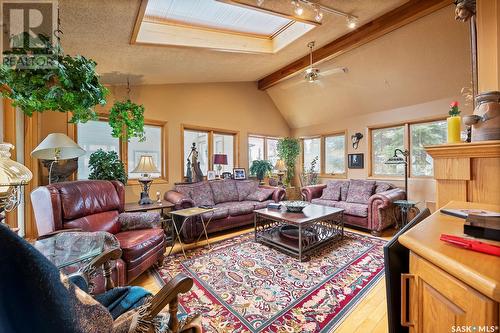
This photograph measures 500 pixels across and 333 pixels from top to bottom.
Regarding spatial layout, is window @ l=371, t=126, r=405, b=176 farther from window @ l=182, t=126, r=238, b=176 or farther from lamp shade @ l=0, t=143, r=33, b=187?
lamp shade @ l=0, t=143, r=33, b=187

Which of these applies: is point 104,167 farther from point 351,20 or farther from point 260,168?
point 351,20

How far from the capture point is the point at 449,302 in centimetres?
59

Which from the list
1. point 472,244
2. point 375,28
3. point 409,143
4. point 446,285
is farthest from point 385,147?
point 446,285

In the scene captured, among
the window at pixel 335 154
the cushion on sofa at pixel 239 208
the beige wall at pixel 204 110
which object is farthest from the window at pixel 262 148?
the cushion on sofa at pixel 239 208

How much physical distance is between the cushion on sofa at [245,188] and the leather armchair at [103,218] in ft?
7.46

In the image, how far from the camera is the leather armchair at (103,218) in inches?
81.0

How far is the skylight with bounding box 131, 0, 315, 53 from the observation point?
2.39 meters

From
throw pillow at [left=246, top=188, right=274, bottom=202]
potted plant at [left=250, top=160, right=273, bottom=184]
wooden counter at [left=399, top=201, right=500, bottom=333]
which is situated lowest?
throw pillow at [left=246, top=188, right=274, bottom=202]

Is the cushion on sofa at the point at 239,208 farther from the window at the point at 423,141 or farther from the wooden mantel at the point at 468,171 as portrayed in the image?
the window at the point at 423,141

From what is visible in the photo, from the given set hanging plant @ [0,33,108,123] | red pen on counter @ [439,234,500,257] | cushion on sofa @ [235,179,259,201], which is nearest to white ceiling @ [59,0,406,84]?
hanging plant @ [0,33,108,123]

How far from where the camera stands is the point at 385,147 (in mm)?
4746

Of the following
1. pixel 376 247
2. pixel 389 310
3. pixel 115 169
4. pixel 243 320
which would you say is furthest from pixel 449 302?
pixel 115 169

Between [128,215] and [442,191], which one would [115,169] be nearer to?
[128,215]

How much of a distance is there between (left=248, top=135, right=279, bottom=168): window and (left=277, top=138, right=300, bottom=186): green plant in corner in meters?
0.28
